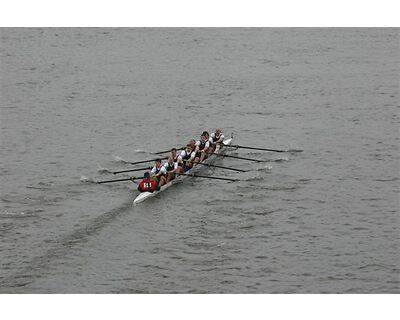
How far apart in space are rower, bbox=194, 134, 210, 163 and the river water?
0.96 metres

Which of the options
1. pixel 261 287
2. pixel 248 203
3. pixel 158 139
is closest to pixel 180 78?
pixel 158 139

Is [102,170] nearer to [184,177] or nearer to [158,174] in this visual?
[184,177]

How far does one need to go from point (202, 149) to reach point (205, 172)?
1206 millimetres

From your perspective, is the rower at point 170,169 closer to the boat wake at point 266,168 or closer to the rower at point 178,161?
the rower at point 178,161

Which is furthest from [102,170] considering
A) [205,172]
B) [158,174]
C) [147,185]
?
[147,185]

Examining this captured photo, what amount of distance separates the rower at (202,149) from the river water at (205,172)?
959mm

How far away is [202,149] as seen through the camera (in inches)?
1133

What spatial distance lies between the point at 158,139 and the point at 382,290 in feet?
54.9

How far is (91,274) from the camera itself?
1891cm

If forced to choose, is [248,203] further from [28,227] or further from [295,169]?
[28,227]

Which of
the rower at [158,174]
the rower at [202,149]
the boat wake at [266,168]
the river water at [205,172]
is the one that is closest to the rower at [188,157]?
the rower at [202,149]

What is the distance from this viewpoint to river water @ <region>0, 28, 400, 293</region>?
766 inches

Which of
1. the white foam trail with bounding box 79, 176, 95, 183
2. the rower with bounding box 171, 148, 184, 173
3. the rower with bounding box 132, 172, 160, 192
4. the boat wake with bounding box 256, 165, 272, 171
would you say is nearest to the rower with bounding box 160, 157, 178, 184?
the rower with bounding box 171, 148, 184, 173

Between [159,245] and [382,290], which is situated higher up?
[159,245]
